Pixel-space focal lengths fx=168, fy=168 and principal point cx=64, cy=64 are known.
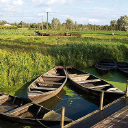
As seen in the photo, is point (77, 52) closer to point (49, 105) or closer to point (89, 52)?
point (89, 52)

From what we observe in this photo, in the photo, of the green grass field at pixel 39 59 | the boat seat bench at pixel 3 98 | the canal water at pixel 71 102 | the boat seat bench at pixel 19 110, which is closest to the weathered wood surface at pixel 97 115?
the canal water at pixel 71 102

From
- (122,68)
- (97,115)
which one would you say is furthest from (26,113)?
(122,68)

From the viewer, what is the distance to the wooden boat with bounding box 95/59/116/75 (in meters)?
12.2

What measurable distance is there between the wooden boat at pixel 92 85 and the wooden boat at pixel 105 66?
1.61 meters

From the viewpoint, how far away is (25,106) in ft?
22.7

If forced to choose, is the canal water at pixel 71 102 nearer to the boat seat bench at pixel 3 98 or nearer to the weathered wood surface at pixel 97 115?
the weathered wood surface at pixel 97 115

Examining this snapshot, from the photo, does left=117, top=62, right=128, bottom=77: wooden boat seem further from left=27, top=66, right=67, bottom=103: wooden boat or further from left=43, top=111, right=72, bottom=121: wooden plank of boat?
left=43, top=111, right=72, bottom=121: wooden plank of boat

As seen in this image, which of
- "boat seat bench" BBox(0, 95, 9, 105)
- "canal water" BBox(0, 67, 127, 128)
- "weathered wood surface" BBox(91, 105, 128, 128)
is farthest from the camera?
"boat seat bench" BBox(0, 95, 9, 105)

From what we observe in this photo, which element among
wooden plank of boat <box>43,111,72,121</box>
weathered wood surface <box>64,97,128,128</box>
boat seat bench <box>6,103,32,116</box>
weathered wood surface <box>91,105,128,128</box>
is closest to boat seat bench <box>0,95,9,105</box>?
boat seat bench <box>6,103,32,116</box>

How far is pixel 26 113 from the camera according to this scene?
22.8 ft

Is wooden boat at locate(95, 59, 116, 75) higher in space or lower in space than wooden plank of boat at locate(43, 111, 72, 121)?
higher

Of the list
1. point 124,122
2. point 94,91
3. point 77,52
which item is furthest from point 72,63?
point 124,122

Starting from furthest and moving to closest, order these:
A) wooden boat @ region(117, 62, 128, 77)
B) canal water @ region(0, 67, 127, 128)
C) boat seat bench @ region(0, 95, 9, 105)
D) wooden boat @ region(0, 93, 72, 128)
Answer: wooden boat @ region(117, 62, 128, 77)
boat seat bench @ region(0, 95, 9, 105)
canal water @ region(0, 67, 127, 128)
wooden boat @ region(0, 93, 72, 128)

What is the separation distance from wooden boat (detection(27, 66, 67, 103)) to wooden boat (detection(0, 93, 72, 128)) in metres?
0.62
